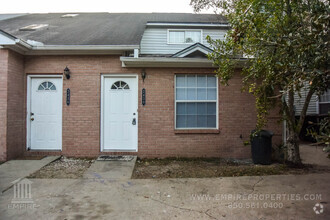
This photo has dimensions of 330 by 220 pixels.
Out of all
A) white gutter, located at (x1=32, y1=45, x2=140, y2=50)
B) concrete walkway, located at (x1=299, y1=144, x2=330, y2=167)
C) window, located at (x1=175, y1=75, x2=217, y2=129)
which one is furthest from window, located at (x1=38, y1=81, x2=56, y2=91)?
concrete walkway, located at (x1=299, y1=144, x2=330, y2=167)

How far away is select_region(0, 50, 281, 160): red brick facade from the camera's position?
644 centimetres

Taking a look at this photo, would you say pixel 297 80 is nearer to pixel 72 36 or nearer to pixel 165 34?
pixel 72 36

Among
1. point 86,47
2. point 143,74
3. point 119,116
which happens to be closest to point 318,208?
point 143,74

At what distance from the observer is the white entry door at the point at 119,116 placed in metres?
6.57

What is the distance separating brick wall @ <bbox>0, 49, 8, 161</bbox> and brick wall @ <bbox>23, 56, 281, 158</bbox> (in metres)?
→ 0.68

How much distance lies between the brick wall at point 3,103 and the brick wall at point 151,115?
0.68m

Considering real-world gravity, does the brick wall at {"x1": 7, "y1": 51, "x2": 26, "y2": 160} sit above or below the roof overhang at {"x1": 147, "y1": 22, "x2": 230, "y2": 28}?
below

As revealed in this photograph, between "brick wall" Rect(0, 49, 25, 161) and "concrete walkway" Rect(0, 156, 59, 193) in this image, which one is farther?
"brick wall" Rect(0, 49, 25, 161)

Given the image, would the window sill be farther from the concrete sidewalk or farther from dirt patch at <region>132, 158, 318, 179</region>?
the concrete sidewalk

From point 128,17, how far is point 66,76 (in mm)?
6490

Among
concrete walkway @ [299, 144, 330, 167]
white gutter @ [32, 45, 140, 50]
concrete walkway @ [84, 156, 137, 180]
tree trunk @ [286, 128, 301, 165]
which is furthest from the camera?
white gutter @ [32, 45, 140, 50]

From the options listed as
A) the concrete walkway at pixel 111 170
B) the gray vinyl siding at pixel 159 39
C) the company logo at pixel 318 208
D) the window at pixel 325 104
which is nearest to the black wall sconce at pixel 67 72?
the concrete walkway at pixel 111 170

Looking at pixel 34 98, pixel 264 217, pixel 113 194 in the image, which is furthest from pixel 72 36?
pixel 264 217

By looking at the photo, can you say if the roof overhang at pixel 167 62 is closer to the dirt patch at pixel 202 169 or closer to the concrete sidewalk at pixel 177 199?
the dirt patch at pixel 202 169
